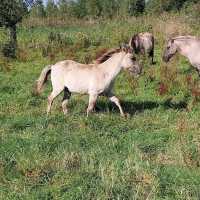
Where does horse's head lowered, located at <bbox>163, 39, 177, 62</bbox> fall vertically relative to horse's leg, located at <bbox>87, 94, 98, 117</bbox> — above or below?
above

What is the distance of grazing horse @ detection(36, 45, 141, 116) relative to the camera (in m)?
11.8

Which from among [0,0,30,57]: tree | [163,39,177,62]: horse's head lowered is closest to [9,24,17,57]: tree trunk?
[0,0,30,57]: tree

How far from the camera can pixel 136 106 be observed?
1294cm

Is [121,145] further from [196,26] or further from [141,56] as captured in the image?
[196,26]

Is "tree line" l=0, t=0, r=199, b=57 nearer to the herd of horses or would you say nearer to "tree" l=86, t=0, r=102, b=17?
"tree" l=86, t=0, r=102, b=17

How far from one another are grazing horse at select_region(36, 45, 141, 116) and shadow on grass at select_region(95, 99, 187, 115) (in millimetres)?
639

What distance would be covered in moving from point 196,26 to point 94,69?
1432cm

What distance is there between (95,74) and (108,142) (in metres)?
3.11

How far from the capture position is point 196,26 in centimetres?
2525

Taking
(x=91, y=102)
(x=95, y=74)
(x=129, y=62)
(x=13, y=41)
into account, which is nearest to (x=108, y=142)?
(x=91, y=102)

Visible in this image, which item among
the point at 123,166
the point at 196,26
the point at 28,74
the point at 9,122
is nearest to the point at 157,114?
the point at 9,122

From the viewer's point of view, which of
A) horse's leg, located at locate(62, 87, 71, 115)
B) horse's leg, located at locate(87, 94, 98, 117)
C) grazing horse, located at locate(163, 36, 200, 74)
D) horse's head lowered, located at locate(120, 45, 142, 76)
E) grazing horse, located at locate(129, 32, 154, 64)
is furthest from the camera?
grazing horse, located at locate(129, 32, 154, 64)

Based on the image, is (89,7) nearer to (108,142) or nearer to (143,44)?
(143,44)

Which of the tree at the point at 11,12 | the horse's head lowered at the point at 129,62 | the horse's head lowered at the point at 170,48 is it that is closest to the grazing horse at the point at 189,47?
the horse's head lowered at the point at 170,48
